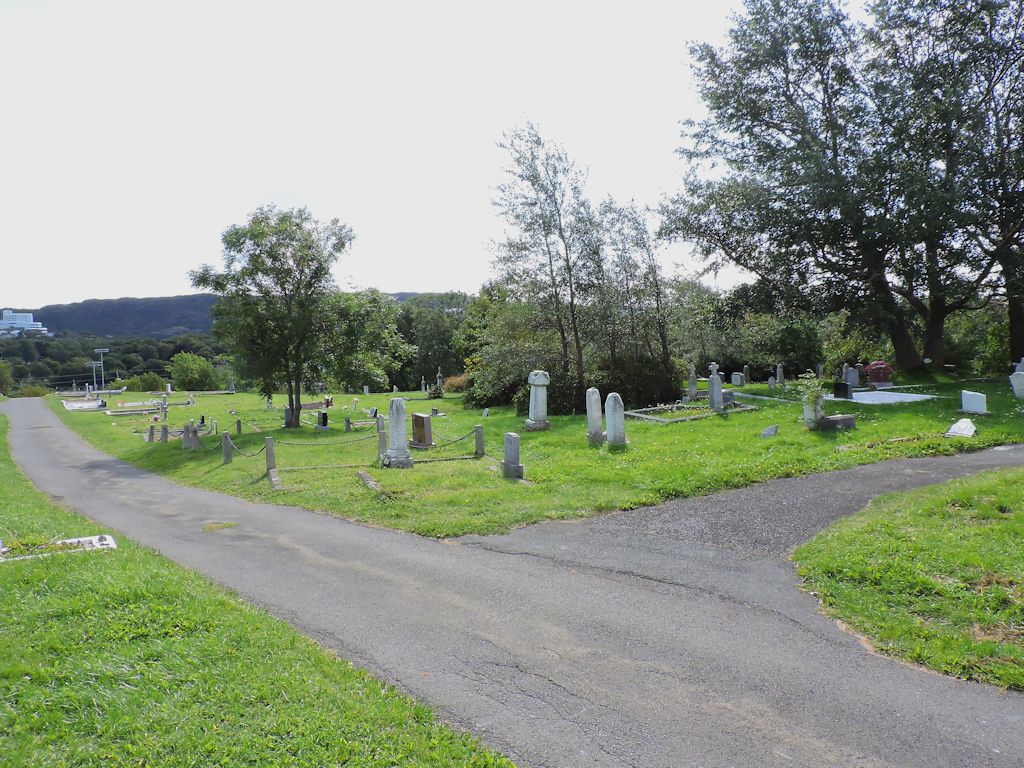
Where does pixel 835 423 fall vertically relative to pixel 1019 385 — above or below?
below

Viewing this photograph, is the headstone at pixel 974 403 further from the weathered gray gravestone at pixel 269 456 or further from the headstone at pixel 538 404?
the weathered gray gravestone at pixel 269 456

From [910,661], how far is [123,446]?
93.5 ft

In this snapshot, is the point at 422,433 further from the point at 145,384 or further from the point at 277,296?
the point at 145,384

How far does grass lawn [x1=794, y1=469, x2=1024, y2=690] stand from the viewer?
180 inches

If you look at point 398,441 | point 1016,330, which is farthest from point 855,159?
point 398,441

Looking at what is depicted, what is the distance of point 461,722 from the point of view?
382 cm

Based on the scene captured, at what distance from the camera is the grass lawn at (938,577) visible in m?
4.58

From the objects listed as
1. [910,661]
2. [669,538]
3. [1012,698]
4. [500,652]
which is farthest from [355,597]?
[1012,698]

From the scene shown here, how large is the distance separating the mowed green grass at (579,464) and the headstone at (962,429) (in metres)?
0.18

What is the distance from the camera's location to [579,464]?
12.6 m

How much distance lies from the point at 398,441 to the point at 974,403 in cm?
→ 1387

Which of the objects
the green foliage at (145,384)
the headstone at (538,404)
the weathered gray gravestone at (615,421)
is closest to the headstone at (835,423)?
the weathered gray gravestone at (615,421)

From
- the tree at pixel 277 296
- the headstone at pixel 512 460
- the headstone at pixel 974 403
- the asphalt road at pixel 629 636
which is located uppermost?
the tree at pixel 277 296

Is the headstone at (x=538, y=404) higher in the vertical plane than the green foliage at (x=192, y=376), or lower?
lower
